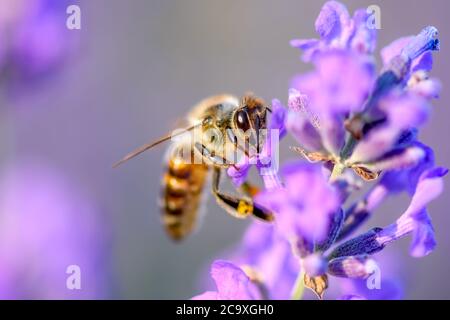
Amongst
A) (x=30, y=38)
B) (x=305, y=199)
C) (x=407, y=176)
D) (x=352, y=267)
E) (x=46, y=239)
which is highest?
(x=30, y=38)

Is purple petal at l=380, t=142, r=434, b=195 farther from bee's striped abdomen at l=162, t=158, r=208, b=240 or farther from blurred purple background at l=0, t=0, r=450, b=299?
blurred purple background at l=0, t=0, r=450, b=299

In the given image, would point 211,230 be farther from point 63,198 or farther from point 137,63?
point 137,63

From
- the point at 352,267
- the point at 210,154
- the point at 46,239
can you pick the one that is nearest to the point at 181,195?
the point at 210,154

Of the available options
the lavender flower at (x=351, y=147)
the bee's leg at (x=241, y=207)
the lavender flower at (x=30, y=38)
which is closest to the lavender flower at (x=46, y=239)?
the lavender flower at (x=30, y=38)

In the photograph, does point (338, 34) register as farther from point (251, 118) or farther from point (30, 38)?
point (30, 38)

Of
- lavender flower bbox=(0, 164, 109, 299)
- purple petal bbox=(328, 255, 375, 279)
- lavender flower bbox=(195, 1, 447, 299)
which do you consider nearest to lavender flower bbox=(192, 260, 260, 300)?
lavender flower bbox=(195, 1, 447, 299)

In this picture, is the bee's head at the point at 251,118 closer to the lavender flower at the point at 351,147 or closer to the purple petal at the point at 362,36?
the lavender flower at the point at 351,147
